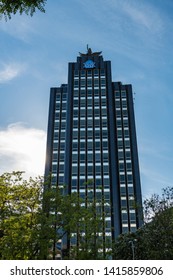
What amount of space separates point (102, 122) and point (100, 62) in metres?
25.4

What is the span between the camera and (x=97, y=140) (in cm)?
8288

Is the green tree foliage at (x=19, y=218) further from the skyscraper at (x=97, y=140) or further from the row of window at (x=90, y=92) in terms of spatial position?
the row of window at (x=90, y=92)

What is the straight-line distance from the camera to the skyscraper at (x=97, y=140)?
245 ft

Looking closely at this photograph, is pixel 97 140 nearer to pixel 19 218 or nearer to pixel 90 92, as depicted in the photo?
pixel 90 92

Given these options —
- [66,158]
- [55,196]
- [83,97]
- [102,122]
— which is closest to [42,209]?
[55,196]

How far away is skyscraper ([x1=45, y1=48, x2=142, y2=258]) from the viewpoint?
74625mm

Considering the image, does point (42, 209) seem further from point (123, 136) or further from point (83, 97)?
point (83, 97)

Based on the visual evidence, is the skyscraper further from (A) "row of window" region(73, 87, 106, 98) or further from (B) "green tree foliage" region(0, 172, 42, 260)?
(B) "green tree foliage" region(0, 172, 42, 260)

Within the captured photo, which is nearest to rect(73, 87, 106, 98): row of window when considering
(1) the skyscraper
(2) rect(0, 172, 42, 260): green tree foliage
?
(1) the skyscraper

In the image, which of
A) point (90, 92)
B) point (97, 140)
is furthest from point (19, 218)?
point (90, 92)

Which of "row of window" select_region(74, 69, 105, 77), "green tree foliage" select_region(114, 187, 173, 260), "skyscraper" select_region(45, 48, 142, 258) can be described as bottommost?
"green tree foliage" select_region(114, 187, 173, 260)

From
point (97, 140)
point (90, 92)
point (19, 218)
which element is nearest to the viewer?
point (19, 218)

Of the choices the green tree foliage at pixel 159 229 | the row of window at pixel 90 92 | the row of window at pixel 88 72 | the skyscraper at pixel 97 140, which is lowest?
the green tree foliage at pixel 159 229

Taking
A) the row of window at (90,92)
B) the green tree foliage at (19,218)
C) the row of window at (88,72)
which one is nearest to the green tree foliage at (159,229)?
the green tree foliage at (19,218)
